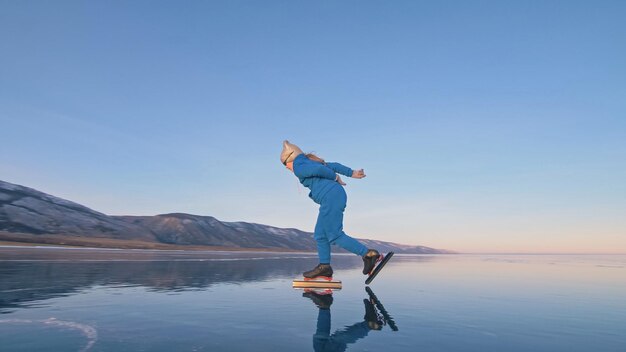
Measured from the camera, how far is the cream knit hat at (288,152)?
7.41 metres

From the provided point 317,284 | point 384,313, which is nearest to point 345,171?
point 317,284

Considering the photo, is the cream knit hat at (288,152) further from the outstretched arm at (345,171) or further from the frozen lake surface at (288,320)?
the frozen lake surface at (288,320)

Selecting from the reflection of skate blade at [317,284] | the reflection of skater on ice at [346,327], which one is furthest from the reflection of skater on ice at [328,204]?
the reflection of skater on ice at [346,327]

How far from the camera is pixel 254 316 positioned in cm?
404

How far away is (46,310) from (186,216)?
10978 centimetres

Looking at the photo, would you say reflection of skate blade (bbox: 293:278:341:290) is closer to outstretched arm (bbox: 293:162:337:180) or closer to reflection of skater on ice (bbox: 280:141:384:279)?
reflection of skater on ice (bbox: 280:141:384:279)

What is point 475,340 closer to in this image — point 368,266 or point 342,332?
point 342,332

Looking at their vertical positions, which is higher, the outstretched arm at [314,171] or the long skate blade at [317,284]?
the outstretched arm at [314,171]

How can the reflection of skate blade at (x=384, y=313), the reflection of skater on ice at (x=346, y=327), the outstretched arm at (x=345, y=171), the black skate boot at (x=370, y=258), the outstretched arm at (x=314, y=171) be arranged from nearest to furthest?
1. the reflection of skater on ice at (x=346, y=327)
2. the reflection of skate blade at (x=384, y=313)
3. the black skate boot at (x=370, y=258)
4. the outstretched arm at (x=314, y=171)
5. the outstretched arm at (x=345, y=171)

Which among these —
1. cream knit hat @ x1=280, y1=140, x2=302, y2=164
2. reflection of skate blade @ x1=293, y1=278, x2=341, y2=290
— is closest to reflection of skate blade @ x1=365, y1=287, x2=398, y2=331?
reflection of skate blade @ x1=293, y1=278, x2=341, y2=290

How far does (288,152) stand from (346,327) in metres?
4.48

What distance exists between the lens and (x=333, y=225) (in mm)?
6891

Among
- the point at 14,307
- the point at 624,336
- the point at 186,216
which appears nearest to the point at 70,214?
the point at 186,216

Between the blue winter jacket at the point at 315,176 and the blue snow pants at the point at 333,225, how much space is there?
0.13 meters
